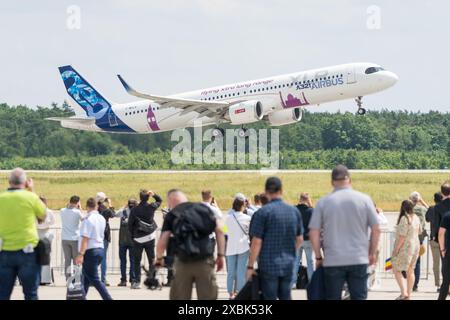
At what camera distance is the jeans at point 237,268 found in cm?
1848

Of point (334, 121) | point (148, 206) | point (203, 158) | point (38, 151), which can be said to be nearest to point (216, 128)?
point (203, 158)

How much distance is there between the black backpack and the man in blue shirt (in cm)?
56

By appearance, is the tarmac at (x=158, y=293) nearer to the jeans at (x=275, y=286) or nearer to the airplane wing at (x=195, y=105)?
the jeans at (x=275, y=286)

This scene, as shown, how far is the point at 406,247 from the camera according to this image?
60.0ft

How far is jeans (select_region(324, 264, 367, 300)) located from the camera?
44.1ft

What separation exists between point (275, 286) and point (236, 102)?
42.3 m

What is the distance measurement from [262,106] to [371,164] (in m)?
17.4

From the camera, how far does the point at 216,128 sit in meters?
57.8

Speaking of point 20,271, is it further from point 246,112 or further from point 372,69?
point 246,112

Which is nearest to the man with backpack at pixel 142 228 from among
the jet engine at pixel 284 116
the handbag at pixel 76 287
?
the handbag at pixel 76 287

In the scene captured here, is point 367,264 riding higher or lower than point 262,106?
lower

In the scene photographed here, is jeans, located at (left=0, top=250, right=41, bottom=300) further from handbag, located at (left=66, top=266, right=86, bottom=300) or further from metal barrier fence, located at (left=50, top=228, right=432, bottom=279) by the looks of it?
metal barrier fence, located at (left=50, top=228, right=432, bottom=279)

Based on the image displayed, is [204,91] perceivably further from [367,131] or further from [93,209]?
[93,209]

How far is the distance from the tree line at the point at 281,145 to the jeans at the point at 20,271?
1996 inches
